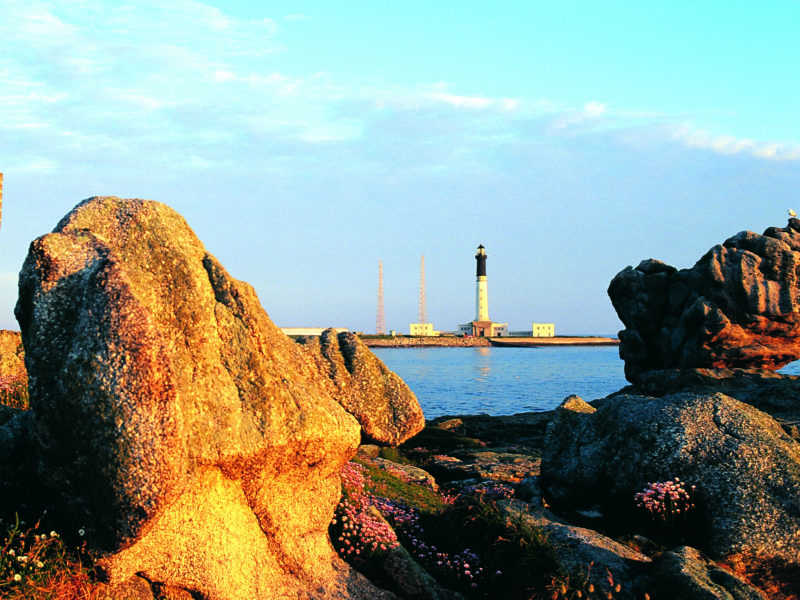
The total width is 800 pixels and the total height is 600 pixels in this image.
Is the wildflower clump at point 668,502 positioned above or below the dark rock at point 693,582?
above

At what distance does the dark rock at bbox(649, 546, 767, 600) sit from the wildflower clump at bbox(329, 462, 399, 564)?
3.41 m

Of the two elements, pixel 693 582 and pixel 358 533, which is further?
pixel 358 533

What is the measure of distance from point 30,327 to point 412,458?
14889mm

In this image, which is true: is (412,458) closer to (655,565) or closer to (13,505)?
(655,565)

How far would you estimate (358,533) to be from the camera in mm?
8984

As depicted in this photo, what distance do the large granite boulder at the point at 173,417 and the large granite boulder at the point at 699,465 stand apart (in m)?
4.79

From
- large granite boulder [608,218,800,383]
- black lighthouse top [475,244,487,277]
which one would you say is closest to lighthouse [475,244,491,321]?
black lighthouse top [475,244,487,277]

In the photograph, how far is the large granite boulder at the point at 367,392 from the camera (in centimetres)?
1667

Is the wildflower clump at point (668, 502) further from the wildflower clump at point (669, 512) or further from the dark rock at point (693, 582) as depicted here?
the dark rock at point (693, 582)

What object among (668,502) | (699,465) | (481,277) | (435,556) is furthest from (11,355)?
(481,277)

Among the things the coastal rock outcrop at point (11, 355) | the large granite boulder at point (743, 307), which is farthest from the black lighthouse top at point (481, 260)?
the coastal rock outcrop at point (11, 355)

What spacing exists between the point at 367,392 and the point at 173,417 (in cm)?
1088

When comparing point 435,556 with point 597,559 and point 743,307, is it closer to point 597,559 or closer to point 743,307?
point 597,559

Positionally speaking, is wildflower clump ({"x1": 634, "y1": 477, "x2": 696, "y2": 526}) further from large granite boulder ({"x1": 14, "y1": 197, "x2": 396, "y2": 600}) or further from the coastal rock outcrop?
the coastal rock outcrop
